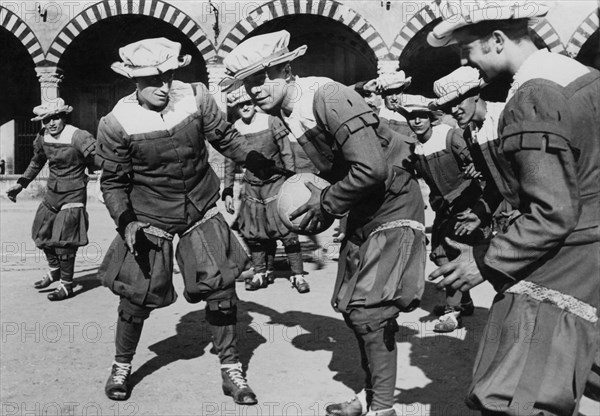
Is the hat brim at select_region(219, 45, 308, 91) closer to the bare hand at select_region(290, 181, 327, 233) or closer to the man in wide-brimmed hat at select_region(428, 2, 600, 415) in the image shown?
the bare hand at select_region(290, 181, 327, 233)

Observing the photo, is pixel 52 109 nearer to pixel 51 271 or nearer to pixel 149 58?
pixel 51 271

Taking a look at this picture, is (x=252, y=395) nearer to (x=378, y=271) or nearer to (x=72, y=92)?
(x=378, y=271)

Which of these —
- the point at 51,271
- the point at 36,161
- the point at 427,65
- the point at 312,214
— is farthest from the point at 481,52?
the point at 427,65

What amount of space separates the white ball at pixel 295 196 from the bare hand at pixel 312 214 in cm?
5

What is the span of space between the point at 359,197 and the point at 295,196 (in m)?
0.41

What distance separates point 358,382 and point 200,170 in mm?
1736

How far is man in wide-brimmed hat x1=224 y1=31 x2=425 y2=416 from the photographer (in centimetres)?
347

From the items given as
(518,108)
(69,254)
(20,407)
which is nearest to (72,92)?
(69,254)

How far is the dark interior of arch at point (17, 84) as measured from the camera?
19.8 m

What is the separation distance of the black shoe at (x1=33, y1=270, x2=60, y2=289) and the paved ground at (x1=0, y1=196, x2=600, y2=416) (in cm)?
10

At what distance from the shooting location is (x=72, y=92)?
20.1m

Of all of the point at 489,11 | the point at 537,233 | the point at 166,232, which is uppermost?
the point at 489,11

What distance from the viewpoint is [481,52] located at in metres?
2.48

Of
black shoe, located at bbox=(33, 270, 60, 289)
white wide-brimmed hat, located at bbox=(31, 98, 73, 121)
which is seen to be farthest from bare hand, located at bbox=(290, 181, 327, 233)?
black shoe, located at bbox=(33, 270, 60, 289)
